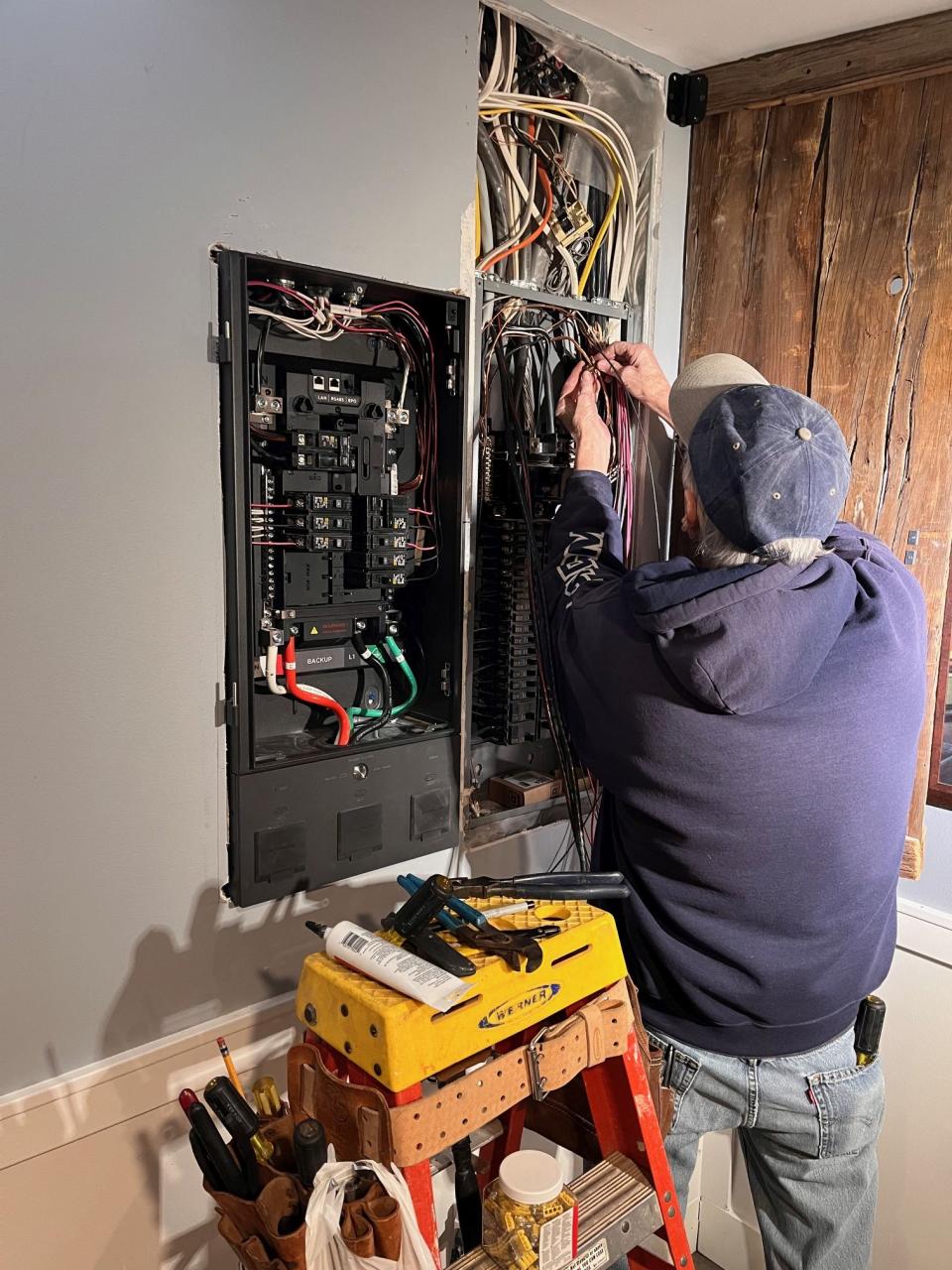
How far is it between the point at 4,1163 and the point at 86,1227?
0.52 ft

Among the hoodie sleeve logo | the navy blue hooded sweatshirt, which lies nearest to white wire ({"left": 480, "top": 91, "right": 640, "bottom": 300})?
the hoodie sleeve logo

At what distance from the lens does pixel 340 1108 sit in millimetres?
937

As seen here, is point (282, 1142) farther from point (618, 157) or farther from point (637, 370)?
point (618, 157)

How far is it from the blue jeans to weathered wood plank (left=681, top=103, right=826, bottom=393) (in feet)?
3.88

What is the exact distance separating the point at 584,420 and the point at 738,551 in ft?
1.57

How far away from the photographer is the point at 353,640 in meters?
1.51

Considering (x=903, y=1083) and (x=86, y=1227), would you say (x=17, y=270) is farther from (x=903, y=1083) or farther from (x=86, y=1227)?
(x=903, y=1083)

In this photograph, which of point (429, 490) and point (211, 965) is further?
point (429, 490)

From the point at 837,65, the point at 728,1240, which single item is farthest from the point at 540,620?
the point at 728,1240

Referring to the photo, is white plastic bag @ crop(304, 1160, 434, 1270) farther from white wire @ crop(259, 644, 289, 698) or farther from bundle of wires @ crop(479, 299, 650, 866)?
bundle of wires @ crop(479, 299, 650, 866)

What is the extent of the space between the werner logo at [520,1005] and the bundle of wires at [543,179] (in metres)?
1.13

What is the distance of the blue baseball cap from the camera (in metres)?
1.14

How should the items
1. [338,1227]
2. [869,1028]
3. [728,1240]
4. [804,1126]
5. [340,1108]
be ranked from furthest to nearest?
[728,1240] < [869,1028] < [804,1126] < [340,1108] < [338,1227]

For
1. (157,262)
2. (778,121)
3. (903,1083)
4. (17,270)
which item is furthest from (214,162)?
(903,1083)
